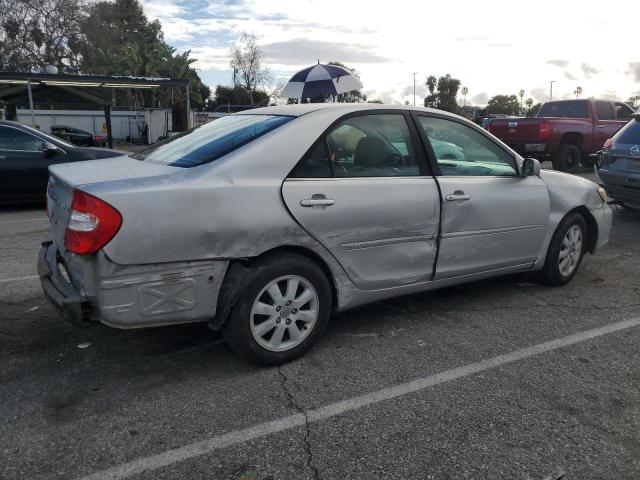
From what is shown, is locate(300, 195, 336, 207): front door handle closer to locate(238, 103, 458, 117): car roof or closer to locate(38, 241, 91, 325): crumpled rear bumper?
locate(238, 103, 458, 117): car roof

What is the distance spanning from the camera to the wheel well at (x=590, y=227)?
16.3ft

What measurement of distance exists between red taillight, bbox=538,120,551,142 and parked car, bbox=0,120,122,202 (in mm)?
9923

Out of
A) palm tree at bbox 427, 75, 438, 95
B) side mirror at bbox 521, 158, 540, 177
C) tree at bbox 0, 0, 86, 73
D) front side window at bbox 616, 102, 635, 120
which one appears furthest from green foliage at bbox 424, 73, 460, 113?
side mirror at bbox 521, 158, 540, 177

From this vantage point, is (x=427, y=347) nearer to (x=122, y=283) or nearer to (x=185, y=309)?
(x=185, y=309)

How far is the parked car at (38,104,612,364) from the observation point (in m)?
2.89

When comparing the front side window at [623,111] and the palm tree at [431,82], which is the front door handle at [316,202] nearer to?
the front side window at [623,111]

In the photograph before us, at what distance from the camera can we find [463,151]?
14.0 feet

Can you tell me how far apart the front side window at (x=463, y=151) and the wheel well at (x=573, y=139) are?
1065 centimetres

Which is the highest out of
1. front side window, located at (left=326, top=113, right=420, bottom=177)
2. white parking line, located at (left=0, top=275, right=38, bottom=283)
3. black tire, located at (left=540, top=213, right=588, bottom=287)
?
front side window, located at (left=326, top=113, right=420, bottom=177)

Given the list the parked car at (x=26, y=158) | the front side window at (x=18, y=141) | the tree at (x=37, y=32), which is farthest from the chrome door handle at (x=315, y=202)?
the tree at (x=37, y=32)

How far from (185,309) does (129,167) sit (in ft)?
3.40

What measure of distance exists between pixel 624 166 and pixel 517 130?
625 centimetres

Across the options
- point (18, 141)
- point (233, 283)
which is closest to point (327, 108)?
point (233, 283)

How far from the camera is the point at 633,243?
6.85 meters
